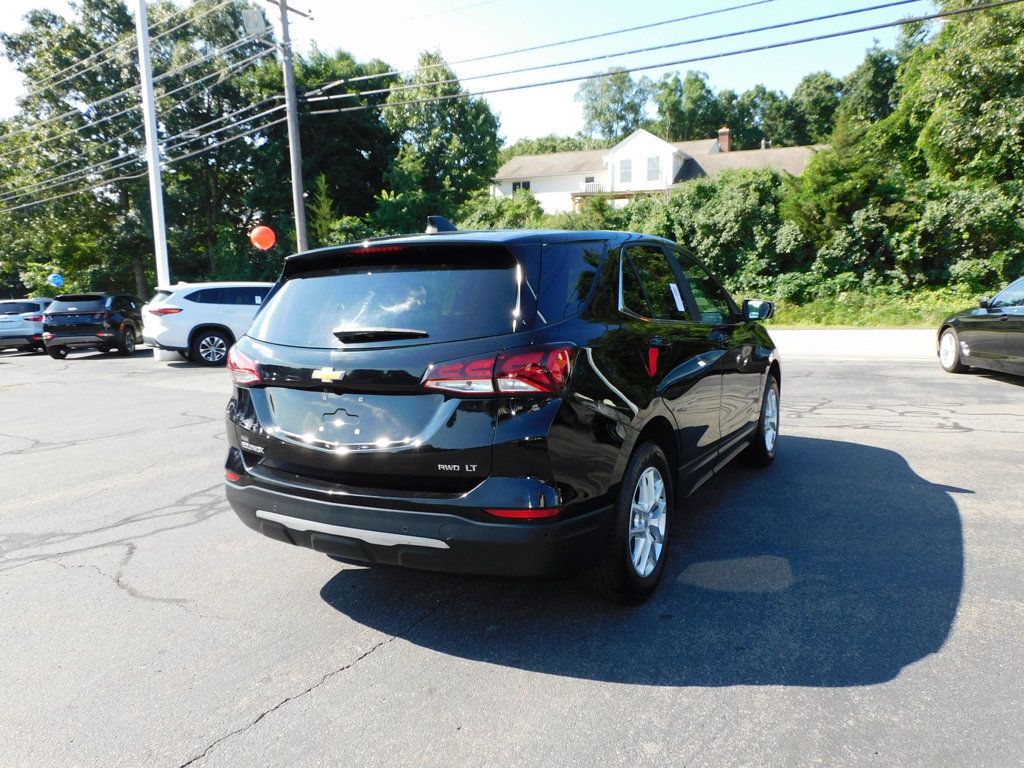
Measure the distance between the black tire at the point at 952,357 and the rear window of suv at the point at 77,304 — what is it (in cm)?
1869

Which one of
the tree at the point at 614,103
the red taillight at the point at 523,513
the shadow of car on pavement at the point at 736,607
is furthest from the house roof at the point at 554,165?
the red taillight at the point at 523,513

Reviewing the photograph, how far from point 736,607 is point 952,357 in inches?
386

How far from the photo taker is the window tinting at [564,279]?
293 centimetres

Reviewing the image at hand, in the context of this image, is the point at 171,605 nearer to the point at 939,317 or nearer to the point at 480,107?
the point at 939,317

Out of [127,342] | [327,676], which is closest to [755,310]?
[327,676]

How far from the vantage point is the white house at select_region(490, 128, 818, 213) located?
44938 mm

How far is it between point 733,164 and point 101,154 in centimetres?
3727

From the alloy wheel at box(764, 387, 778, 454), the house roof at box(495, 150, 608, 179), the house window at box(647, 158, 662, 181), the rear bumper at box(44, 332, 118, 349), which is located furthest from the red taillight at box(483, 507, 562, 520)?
the house roof at box(495, 150, 608, 179)

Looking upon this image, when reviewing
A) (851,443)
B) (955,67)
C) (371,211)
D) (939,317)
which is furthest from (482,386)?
(371,211)

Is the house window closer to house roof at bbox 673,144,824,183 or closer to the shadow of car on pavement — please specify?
house roof at bbox 673,144,824,183

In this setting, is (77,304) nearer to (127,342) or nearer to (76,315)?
(76,315)

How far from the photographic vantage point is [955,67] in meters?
22.6

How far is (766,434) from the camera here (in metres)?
5.62

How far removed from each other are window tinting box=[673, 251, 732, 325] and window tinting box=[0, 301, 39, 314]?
22244 millimetres
